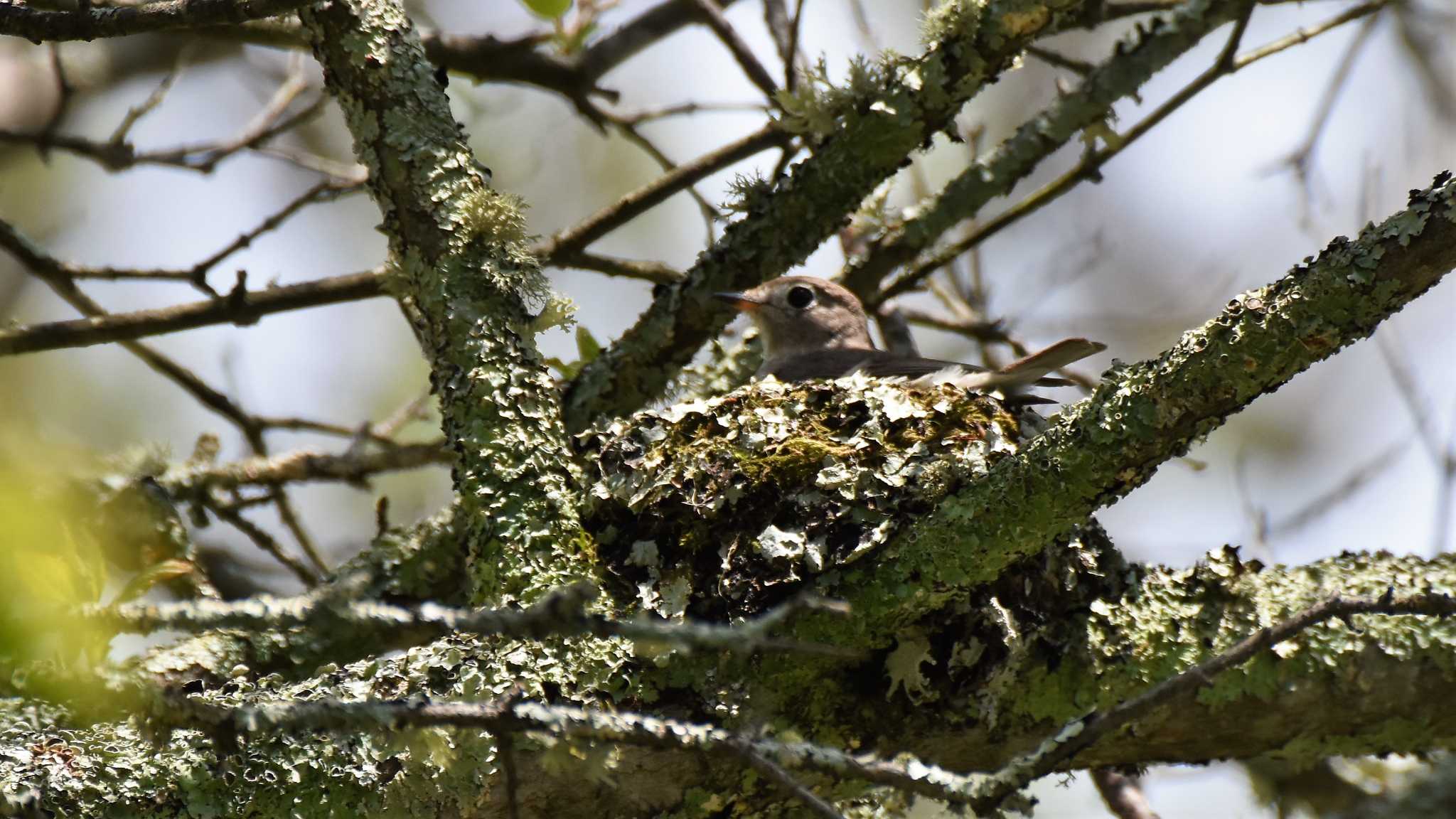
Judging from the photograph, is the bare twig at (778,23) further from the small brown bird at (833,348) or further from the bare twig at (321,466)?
the bare twig at (321,466)

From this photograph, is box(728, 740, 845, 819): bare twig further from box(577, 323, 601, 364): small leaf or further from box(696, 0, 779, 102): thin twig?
box(696, 0, 779, 102): thin twig

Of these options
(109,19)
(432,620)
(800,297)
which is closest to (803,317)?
(800,297)

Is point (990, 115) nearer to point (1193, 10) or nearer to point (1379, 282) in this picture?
point (1193, 10)

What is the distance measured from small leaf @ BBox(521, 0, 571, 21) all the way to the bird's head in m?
1.81

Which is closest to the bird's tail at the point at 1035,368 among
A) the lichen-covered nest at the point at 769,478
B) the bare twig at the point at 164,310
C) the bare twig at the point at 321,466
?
the lichen-covered nest at the point at 769,478

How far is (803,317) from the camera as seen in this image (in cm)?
610

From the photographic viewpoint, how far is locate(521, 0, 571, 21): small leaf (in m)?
4.23

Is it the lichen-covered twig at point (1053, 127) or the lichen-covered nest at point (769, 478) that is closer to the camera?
the lichen-covered nest at point (769, 478)

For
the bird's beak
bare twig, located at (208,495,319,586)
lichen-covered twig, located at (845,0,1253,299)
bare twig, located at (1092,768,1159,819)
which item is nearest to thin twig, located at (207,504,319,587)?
bare twig, located at (208,495,319,586)

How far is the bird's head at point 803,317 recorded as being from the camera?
590 centimetres

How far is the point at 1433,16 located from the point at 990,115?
268 cm

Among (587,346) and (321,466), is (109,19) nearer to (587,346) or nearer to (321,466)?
(587,346)

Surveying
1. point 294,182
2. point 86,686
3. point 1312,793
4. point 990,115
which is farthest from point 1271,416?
point 86,686

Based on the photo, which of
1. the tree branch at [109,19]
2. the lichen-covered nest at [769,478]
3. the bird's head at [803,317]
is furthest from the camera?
the bird's head at [803,317]
